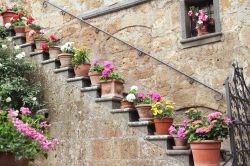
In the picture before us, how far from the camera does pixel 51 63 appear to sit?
6.45 meters

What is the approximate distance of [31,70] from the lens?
6645mm

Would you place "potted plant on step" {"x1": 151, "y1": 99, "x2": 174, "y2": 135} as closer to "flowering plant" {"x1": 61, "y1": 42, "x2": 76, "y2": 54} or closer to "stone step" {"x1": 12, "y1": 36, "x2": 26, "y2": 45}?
"flowering plant" {"x1": 61, "y1": 42, "x2": 76, "y2": 54}

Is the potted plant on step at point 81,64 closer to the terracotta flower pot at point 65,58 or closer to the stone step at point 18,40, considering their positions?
the terracotta flower pot at point 65,58

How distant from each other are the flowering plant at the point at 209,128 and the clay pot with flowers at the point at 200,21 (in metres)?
2.21

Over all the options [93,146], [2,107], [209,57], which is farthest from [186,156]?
[2,107]

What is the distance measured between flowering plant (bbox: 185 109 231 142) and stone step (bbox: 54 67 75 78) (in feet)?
7.75

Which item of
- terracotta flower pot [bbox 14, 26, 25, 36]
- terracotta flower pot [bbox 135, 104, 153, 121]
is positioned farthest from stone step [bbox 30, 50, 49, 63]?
terracotta flower pot [bbox 135, 104, 153, 121]

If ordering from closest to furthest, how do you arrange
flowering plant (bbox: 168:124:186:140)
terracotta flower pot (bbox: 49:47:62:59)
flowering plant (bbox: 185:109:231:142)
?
flowering plant (bbox: 185:109:231:142) → flowering plant (bbox: 168:124:186:140) → terracotta flower pot (bbox: 49:47:62:59)

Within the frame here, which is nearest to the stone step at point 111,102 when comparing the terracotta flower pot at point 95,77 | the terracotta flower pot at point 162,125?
the terracotta flower pot at point 95,77

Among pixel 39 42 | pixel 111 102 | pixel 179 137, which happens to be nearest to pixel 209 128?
pixel 179 137

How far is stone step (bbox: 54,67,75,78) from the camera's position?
20.3ft

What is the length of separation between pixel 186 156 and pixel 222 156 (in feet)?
2.34

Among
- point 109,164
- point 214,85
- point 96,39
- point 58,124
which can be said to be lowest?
point 109,164

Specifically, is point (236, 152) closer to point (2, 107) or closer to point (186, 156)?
point (186, 156)
